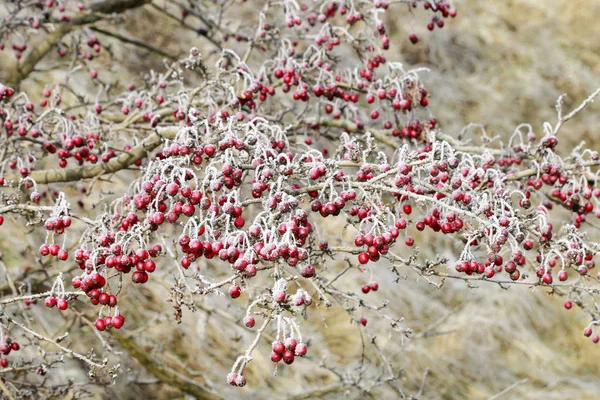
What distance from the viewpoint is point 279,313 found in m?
1.65

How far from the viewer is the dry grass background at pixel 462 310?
523 centimetres

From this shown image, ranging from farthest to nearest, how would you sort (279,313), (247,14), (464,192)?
(247,14), (464,192), (279,313)

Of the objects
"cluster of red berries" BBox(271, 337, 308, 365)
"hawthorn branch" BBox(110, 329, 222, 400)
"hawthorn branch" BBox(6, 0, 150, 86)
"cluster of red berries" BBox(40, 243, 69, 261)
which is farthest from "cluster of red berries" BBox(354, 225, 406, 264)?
"hawthorn branch" BBox(6, 0, 150, 86)

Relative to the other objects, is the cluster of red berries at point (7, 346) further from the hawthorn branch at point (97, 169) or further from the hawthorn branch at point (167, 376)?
the hawthorn branch at point (167, 376)

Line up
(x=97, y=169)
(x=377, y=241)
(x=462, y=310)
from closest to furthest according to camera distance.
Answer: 1. (x=377, y=241)
2. (x=97, y=169)
3. (x=462, y=310)

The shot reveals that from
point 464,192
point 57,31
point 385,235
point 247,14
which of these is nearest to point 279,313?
point 385,235

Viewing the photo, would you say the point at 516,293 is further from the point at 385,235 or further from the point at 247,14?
the point at 385,235

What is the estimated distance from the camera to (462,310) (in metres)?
7.01

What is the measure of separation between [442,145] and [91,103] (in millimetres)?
2247

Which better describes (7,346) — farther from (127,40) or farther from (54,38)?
(127,40)

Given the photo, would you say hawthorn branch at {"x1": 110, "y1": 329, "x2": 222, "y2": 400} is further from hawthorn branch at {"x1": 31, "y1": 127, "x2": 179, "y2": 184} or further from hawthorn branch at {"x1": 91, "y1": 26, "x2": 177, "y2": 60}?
hawthorn branch at {"x1": 91, "y1": 26, "x2": 177, "y2": 60}

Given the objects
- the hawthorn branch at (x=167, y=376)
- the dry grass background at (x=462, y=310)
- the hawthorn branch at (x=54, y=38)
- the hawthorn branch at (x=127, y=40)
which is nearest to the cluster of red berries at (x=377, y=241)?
the dry grass background at (x=462, y=310)

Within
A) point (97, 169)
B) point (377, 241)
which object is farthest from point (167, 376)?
point (377, 241)

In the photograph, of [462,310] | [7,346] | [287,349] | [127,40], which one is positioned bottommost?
[7,346]
